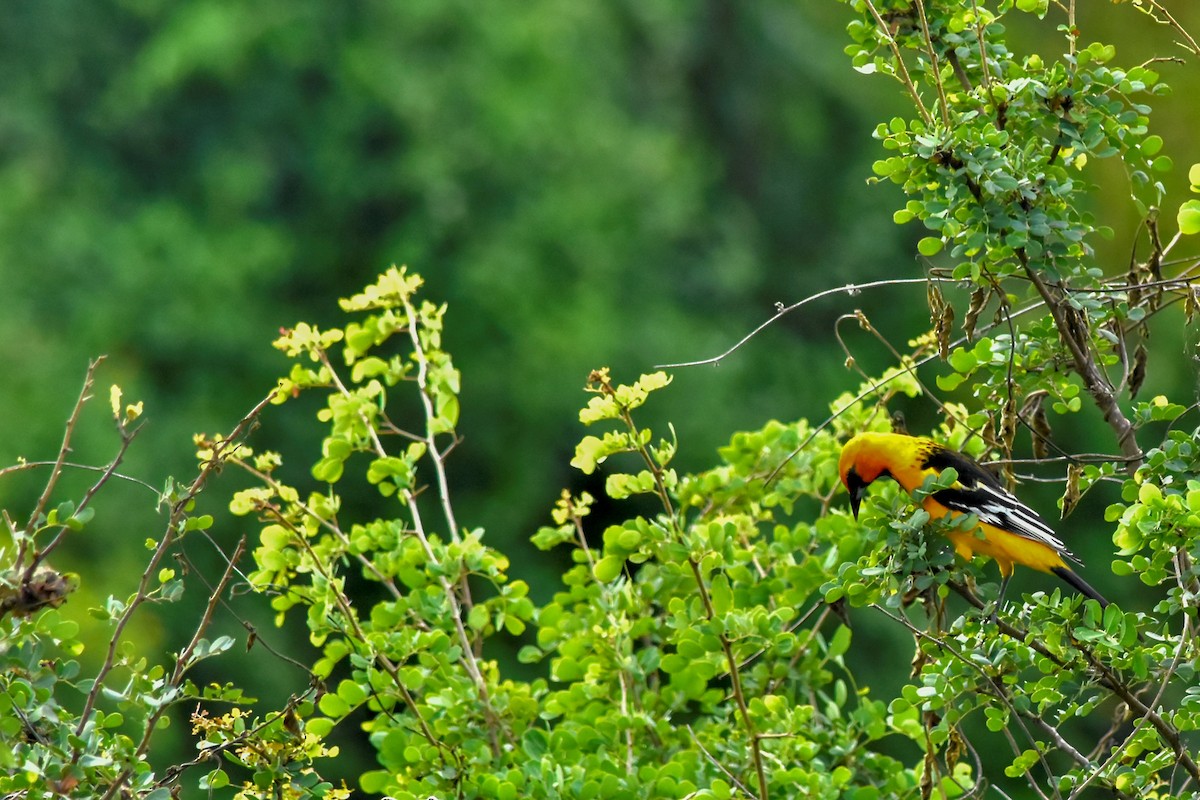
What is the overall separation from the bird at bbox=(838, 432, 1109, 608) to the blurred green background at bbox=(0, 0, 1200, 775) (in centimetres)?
966

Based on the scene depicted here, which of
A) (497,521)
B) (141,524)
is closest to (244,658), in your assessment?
(141,524)

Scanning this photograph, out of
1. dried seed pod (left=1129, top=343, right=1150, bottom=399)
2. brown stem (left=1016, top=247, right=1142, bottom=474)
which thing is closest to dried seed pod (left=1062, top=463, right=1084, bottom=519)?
brown stem (left=1016, top=247, right=1142, bottom=474)

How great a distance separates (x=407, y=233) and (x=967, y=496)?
1205cm

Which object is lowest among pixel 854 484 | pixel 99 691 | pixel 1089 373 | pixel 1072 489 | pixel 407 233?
pixel 1072 489

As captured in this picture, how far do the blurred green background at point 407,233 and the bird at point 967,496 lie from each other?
31.7 feet

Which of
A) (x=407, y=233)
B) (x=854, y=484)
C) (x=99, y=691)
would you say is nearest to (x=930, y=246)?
(x=854, y=484)

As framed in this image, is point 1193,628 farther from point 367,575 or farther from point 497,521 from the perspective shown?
point 497,521

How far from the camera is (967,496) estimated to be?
3.25 meters

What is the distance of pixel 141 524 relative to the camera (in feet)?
41.9

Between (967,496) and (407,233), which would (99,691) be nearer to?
(967,496)

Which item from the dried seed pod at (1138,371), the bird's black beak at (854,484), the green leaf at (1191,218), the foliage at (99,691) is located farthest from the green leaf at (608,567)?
the green leaf at (1191,218)

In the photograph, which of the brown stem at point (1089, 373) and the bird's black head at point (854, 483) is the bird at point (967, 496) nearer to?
the bird's black head at point (854, 483)

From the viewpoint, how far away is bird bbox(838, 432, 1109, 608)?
10.7ft

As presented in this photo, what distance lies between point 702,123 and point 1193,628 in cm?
1698
